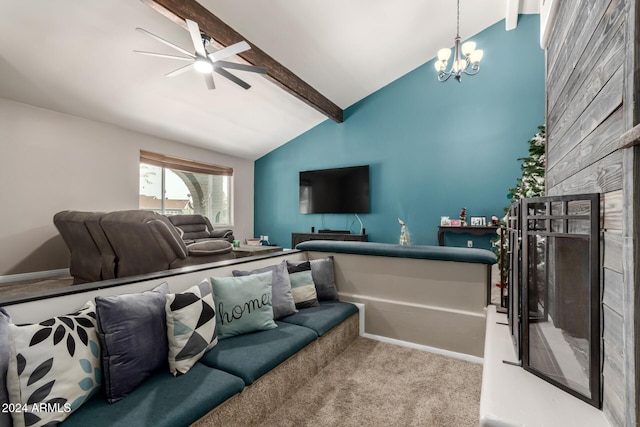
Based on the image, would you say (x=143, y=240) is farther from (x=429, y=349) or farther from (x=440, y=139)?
(x=440, y=139)

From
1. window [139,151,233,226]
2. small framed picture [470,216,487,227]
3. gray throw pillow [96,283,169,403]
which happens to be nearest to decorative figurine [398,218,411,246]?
small framed picture [470,216,487,227]

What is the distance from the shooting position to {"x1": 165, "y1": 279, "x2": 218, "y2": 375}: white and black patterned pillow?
1.31 metres

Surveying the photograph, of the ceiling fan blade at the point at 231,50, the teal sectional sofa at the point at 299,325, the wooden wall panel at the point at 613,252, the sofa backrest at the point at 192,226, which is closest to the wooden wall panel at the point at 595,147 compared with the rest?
the wooden wall panel at the point at 613,252

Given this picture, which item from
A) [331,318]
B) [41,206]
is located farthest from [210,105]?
[331,318]

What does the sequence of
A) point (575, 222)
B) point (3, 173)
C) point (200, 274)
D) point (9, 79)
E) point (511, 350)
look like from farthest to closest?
point (3, 173) < point (9, 79) < point (200, 274) < point (511, 350) < point (575, 222)

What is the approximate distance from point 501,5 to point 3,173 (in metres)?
7.47

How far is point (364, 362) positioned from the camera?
205 centimetres

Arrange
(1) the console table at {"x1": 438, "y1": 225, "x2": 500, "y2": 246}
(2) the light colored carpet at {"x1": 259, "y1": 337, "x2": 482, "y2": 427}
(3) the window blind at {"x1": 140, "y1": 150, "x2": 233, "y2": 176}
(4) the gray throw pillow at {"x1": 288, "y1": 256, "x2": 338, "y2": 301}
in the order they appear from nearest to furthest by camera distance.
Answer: (2) the light colored carpet at {"x1": 259, "y1": 337, "x2": 482, "y2": 427}, (4) the gray throw pillow at {"x1": 288, "y1": 256, "x2": 338, "y2": 301}, (1) the console table at {"x1": 438, "y1": 225, "x2": 500, "y2": 246}, (3) the window blind at {"x1": 140, "y1": 150, "x2": 233, "y2": 176}

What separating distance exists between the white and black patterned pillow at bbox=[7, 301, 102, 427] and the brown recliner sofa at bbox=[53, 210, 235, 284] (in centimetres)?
159

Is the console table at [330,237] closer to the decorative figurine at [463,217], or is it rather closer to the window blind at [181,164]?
the decorative figurine at [463,217]

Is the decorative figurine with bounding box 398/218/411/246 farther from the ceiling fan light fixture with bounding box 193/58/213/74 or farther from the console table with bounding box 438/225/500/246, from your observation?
the ceiling fan light fixture with bounding box 193/58/213/74

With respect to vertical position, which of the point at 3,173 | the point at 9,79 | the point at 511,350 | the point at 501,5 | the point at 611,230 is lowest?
the point at 511,350

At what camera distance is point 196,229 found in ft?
18.1

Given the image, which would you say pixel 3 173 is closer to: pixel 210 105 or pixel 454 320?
pixel 210 105
